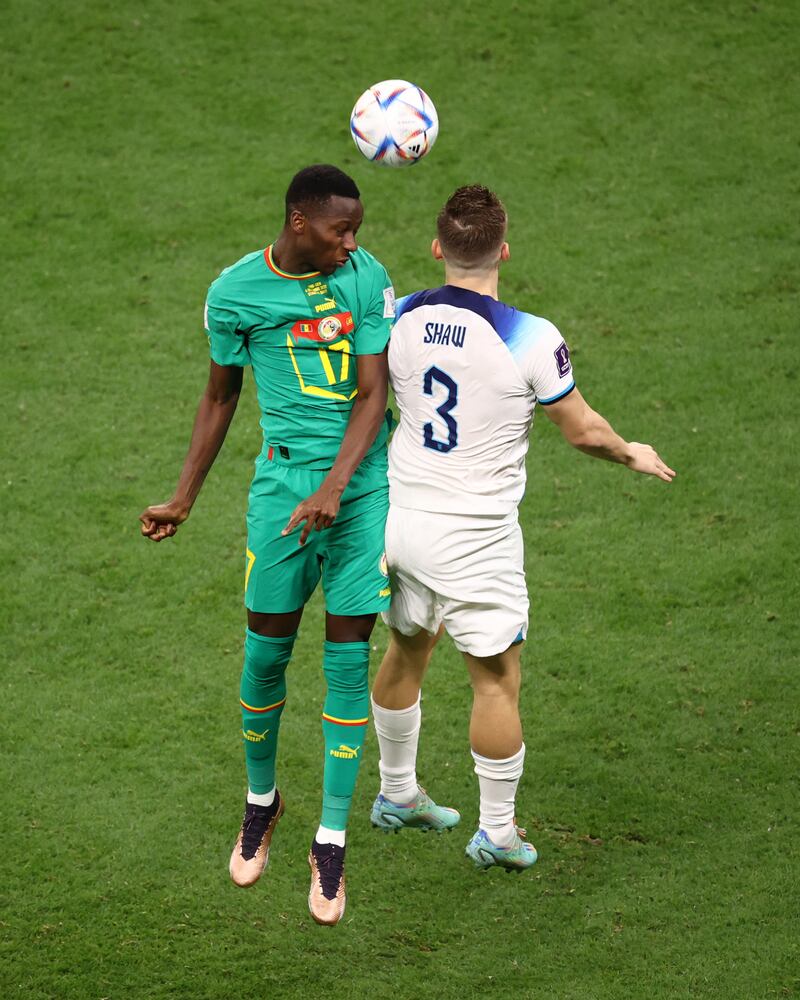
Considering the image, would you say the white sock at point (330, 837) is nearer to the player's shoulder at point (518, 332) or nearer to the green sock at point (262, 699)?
the green sock at point (262, 699)

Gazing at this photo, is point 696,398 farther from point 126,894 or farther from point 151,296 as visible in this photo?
point 126,894

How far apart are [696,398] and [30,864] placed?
5.03 meters

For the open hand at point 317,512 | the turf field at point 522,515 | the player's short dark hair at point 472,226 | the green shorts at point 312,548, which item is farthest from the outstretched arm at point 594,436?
the turf field at point 522,515

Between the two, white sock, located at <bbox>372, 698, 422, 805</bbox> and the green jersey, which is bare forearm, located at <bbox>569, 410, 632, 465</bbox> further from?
white sock, located at <bbox>372, 698, 422, 805</bbox>

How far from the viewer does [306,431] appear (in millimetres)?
4742

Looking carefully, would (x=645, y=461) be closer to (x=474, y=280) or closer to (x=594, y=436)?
(x=594, y=436)

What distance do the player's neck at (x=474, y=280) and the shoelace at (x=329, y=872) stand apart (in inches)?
77.2

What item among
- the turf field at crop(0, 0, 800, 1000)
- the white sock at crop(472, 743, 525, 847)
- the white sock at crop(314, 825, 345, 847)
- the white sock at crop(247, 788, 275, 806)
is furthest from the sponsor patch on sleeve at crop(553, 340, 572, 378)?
the turf field at crop(0, 0, 800, 1000)

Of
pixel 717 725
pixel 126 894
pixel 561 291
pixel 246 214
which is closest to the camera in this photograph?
pixel 126 894

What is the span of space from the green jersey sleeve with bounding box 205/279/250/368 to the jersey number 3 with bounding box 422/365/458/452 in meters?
0.62

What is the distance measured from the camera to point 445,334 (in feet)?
15.4

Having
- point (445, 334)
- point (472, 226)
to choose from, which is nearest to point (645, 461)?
point (445, 334)

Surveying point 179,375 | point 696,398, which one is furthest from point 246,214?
point 696,398

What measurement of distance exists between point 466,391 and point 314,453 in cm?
55
